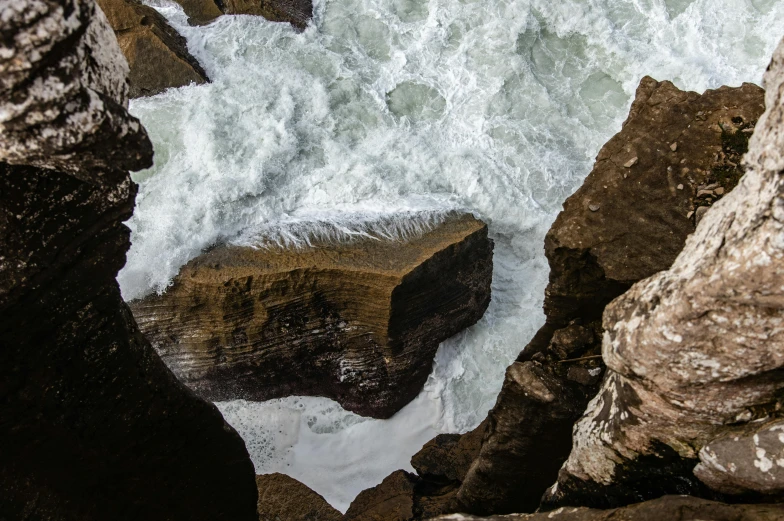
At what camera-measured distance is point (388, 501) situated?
491 cm

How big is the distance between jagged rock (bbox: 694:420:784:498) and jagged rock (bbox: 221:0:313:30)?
20.0ft

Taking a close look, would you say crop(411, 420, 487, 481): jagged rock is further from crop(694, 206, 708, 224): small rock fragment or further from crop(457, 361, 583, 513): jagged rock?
crop(694, 206, 708, 224): small rock fragment

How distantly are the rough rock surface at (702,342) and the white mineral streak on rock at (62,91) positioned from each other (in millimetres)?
1971

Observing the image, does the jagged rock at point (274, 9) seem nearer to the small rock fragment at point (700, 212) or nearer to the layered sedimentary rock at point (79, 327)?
the layered sedimentary rock at point (79, 327)

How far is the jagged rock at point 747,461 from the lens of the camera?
2201 mm

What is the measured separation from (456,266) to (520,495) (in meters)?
1.99

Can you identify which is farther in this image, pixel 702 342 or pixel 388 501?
pixel 388 501

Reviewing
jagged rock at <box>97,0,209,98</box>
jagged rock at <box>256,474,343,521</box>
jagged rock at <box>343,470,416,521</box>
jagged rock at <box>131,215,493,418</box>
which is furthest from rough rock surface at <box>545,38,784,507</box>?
jagged rock at <box>97,0,209,98</box>

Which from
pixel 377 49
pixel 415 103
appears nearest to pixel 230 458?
pixel 415 103

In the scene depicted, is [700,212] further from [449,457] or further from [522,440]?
[449,457]

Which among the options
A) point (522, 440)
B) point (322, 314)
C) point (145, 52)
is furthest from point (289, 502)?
point (145, 52)

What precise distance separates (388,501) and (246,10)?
5194mm

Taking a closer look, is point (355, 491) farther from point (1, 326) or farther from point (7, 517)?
point (1, 326)

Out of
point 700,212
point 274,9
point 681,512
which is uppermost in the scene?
point 700,212
